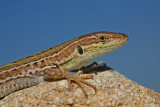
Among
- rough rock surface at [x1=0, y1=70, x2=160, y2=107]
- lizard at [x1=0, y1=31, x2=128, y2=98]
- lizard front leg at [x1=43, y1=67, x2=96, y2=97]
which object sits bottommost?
rough rock surface at [x1=0, y1=70, x2=160, y2=107]

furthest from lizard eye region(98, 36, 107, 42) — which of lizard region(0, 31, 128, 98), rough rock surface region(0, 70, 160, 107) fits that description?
rough rock surface region(0, 70, 160, 107)

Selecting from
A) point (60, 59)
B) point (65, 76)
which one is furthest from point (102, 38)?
point (65, 76)

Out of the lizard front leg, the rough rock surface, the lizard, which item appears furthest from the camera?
the lizard

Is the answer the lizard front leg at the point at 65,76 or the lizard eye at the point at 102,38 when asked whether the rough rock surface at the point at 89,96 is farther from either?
the lizard eye at the point at 102,38

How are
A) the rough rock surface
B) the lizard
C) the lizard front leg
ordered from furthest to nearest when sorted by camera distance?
the lizard < the lizard front leg < the rough rock surface

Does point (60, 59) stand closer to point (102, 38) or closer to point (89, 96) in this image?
point (102, 38)

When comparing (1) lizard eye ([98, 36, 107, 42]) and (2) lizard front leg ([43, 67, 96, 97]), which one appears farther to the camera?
(1) lizard eye ([98, 36, 107, 42])

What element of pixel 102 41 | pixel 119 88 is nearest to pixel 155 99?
pixel 119 88

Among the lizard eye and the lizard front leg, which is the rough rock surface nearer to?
the lizard front leg
